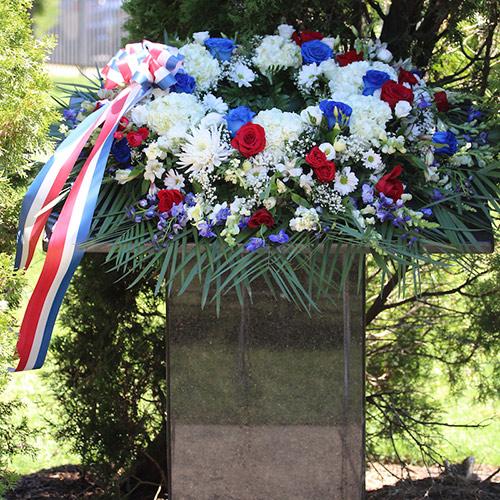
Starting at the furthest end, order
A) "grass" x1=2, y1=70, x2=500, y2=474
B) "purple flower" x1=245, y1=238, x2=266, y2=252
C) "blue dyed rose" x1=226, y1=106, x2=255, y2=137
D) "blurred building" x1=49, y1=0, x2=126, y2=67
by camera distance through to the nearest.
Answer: "blurred building" x1=49, y1=0, x2=126, y2=67
"grass" x1=2, y1=70, x2=500, y2=474
"blue dyed rose" x1=226, y1=106, x2=255, y2=137
"purple flower" x1=245, y1=238, x2=266, y2=252

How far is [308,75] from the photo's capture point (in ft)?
7.89

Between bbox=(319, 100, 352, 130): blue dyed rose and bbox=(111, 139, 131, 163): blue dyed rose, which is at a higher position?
bbox=(319, 100, 352, 130): blue dyed rose

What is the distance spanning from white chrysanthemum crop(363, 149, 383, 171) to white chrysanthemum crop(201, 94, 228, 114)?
0.42 metres

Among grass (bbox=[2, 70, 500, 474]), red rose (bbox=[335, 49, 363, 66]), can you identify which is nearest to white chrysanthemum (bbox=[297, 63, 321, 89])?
red rose (bbox=[335, 49, 363, 66])

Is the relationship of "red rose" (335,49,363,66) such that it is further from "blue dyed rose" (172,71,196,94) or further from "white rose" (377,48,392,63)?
"blue dyed rose" (172,71,196,94)

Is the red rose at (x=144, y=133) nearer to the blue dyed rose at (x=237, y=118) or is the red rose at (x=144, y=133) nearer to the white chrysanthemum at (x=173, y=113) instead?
the white chrysanthemum at (x=173, y=113)

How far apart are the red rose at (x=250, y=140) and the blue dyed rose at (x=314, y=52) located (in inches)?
16.5

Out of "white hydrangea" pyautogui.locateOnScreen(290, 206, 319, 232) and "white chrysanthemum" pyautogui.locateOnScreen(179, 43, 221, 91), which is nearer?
"white hydrangea" pyautogui.locateOnScreen(290, 206, 319, 232)

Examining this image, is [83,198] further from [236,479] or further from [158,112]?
[236,479]

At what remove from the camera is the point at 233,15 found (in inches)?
114

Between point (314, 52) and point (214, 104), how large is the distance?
1.14 ft

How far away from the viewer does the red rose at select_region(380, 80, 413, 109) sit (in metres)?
2.28

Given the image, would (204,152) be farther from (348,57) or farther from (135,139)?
(348,57)

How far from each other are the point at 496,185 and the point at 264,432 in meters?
0.92
